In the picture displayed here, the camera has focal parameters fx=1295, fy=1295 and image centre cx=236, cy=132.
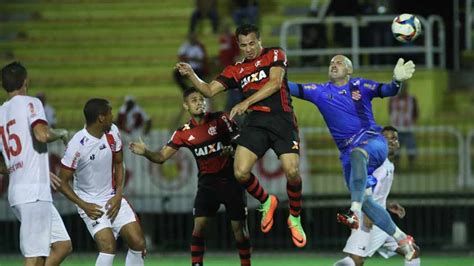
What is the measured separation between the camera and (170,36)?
26.3 m

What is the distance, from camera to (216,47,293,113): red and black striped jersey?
14102mm

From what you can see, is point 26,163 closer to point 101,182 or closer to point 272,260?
point 101,182

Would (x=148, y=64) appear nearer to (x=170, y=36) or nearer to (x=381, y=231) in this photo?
(x=170, y=36)

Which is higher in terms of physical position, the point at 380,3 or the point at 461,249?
→ the point at 380,3

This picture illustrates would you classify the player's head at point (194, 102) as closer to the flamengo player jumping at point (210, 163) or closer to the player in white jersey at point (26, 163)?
the flamengo player jumping at point (210, 163)

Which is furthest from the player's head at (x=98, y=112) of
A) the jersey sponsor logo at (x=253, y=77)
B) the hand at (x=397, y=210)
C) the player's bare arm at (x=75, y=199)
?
the hand at (x=397, y=210)

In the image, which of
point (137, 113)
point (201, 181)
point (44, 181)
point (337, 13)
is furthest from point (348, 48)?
point (44, 181)

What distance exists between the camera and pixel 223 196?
14.9 m

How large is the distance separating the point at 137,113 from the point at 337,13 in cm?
452

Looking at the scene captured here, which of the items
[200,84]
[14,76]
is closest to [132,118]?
[200,84]

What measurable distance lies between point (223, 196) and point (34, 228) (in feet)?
10.2

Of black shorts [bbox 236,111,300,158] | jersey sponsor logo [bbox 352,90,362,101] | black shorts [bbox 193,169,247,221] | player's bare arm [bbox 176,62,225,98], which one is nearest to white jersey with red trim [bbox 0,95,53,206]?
player's bare arm [bbox 176,62,225,98]

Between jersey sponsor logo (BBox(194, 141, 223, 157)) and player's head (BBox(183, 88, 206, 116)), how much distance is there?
387mm

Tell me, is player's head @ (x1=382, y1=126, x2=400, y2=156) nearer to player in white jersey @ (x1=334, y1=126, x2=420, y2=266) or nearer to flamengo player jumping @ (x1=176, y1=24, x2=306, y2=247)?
player in white jersey @ (x1=334, y1=126, x2=420, y2=266)
